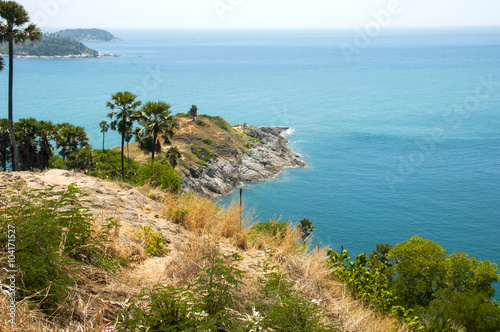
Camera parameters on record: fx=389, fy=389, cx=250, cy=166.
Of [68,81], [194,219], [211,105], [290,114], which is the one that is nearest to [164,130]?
[194,219]

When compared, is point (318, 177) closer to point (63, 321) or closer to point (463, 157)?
point (463, 157)

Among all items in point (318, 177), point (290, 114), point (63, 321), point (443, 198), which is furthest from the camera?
point (290, 114)

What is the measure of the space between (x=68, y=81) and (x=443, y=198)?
179892 millimetres

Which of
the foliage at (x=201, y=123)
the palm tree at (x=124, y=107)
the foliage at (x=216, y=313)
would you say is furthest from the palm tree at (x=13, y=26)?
the foliage at (x=201, y=123)

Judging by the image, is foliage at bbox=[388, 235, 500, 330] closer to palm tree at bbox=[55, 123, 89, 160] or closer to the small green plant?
the small green plant

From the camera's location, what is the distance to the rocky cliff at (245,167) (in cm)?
6875

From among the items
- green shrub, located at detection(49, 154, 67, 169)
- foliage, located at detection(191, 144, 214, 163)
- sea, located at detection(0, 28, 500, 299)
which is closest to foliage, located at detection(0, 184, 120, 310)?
sea, located at detection(0, 28, 500, 299)

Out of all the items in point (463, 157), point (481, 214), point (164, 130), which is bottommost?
point (481, 214)

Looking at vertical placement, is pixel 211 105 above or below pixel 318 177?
above

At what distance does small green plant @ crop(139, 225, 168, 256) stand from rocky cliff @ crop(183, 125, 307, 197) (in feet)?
174

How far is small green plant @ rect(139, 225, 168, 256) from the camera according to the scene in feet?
28.1

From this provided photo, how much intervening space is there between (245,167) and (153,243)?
69526mm

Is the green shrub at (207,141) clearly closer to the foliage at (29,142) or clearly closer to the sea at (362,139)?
the sea at (362,139)

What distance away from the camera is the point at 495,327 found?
2173 centimetres
